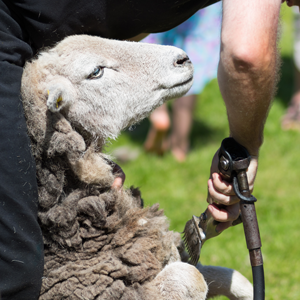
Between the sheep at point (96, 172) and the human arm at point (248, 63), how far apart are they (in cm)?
37

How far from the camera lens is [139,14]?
76.1 inches

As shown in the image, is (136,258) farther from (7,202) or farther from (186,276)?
(7,202)

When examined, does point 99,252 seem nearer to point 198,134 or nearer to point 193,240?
point 193,240

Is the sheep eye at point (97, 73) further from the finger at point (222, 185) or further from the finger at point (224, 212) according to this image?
the finger at point (224, 212)

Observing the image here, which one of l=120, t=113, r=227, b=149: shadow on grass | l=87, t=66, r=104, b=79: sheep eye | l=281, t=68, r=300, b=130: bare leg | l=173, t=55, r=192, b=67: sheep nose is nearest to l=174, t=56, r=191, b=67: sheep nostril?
l=173, t=55, r=192, b=67: sheep nose

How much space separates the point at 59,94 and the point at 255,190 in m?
3.02

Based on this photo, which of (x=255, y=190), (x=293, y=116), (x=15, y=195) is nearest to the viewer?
(x=15, y=195)

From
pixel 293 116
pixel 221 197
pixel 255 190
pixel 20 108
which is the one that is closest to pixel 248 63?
pixel 221 197

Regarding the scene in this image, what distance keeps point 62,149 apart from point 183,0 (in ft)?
2.94

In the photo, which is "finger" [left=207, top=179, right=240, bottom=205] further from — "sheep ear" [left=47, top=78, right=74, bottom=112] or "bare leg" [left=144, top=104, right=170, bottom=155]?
"bare leg" [left=144, top=104, right=170, bottom=155]

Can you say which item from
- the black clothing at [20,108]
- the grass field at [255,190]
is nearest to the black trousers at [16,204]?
the black clothing at [20,108]

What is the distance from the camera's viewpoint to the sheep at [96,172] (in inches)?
69.4

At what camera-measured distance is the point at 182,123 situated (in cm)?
531

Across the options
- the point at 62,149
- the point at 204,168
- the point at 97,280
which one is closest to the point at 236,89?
the point at 62,149
